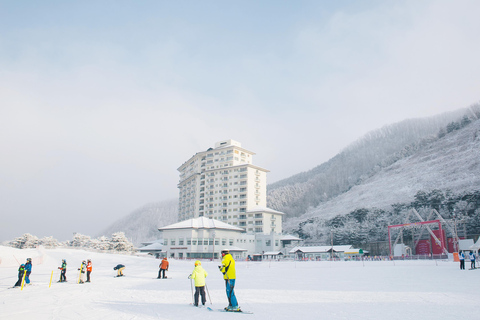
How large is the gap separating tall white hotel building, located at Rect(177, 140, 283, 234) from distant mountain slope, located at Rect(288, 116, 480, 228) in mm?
35935

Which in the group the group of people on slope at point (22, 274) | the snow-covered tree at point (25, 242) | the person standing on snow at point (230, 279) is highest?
the person standing on snow at point (230, 279)

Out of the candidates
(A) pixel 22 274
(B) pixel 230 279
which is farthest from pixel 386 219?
(B) pixel 230 279

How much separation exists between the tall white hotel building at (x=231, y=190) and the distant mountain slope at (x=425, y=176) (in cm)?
3594

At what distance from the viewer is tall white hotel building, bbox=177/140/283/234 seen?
3590 inches

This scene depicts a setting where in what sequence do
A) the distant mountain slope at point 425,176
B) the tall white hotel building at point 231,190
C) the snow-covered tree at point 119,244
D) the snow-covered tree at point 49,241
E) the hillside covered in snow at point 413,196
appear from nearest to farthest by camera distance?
the snow-covered tree at point 119,244, the hillside covered in snow at point 413,196, the tall white hotel building at point 231,190, the snow-covered tree at point 49,241, the distant mountain slope at point 425,176

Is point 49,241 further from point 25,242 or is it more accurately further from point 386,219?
point 386,219

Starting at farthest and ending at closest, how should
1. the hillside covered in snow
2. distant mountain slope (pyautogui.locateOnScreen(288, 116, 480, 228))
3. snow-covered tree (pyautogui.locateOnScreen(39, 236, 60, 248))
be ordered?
distant mountain slope (pyautogui.locateOnScreen(288, 116, 480, 228)), snow-covered tree (pyautogui.locateOnScreen(39, 236, 60, 248)), the hillside covered in snow

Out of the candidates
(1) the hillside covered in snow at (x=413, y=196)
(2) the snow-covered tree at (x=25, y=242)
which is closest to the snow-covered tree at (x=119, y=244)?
(2) the snow-covered tree at (x=25, y=242)

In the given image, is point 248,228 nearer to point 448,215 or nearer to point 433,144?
point 448,215

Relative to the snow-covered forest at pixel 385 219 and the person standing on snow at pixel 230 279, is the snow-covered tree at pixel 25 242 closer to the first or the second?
the snow-covered forest at pixel 385 219

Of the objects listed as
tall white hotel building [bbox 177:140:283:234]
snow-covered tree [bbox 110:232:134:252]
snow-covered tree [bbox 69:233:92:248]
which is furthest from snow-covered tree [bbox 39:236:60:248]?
tall white hotel building [bbox 177:140:283:234]

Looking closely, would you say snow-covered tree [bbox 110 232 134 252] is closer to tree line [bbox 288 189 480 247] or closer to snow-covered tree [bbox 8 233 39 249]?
snow-covered tree [bbox 8 233 39 249]

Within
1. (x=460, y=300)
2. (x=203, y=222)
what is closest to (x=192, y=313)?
(x=460, y=300)

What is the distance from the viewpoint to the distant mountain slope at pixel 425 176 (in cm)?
10956
